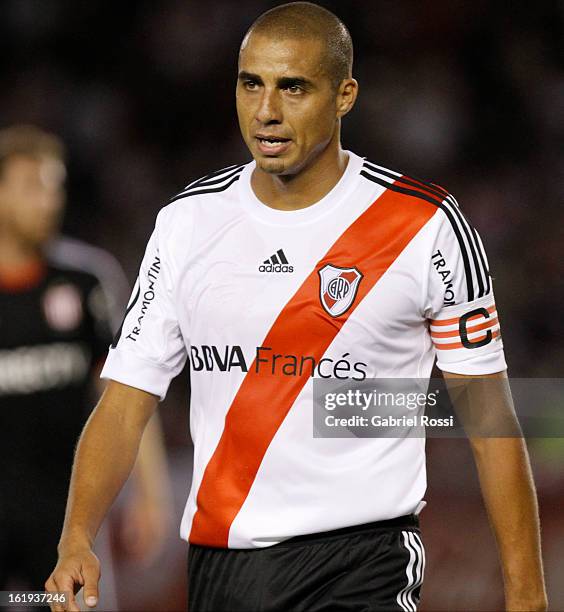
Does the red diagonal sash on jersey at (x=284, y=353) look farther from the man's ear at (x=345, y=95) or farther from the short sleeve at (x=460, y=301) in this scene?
the man's ear at (x=345, y=95)

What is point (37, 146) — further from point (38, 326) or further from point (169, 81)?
point (169, 81)

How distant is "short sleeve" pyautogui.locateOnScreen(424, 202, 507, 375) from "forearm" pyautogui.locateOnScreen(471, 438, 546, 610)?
0.21 meters

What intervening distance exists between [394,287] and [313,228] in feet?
0.88

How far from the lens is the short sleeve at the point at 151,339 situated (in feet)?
10.1

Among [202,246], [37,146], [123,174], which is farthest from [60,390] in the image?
[123,174]

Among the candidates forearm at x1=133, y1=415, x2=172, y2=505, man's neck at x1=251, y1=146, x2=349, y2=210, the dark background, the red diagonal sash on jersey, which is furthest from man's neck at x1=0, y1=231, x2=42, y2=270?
the dark background

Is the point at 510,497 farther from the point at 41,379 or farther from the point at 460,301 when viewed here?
the point at 41,379

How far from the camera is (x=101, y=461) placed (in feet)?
9.73

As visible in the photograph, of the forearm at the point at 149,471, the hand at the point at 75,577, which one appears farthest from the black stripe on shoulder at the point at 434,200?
the forearm at the point at 149,471

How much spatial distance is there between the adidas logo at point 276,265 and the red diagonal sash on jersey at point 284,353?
0.06 meters

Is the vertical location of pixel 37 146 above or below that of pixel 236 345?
above

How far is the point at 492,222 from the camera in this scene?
333 inches

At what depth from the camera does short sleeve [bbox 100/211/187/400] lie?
3086 mm

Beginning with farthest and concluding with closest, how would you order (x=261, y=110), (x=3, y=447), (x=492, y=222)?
(x=492, y=222) < (x=3, y=447) < (x=261, y=110)
